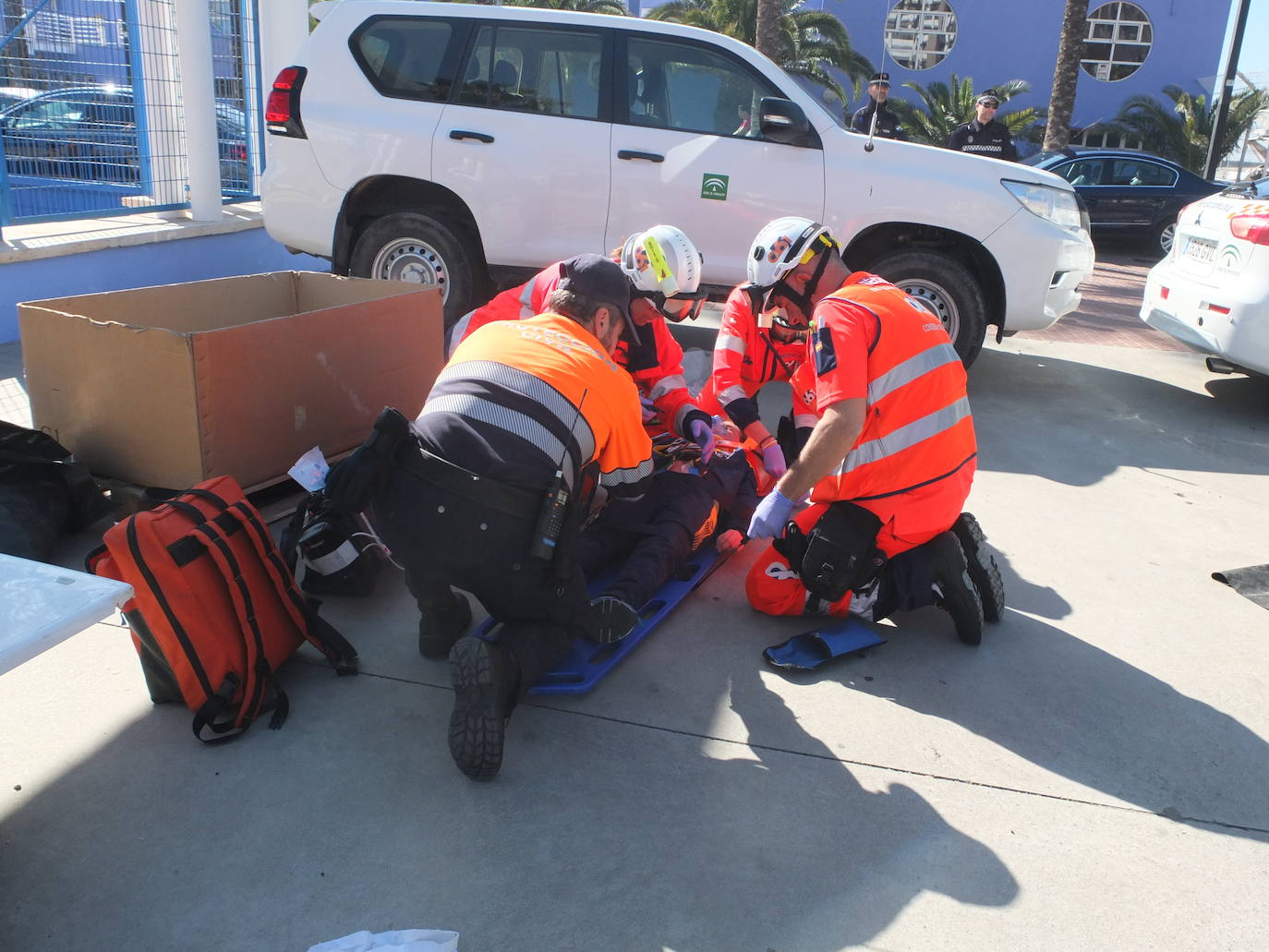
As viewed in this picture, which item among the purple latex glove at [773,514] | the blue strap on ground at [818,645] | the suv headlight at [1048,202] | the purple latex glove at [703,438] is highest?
the suv headlight at [1048,202]

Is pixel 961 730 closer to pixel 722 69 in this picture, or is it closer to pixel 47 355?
pixel 47 355

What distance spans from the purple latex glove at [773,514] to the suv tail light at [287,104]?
451 centimetres

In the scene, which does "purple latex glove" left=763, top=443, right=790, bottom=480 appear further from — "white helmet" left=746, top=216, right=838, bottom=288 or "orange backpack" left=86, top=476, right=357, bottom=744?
"orange backpack" left=86, top=476, right=357, bottom=744

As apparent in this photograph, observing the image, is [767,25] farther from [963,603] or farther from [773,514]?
[963,603]

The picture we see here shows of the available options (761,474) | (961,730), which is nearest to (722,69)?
(761,474)

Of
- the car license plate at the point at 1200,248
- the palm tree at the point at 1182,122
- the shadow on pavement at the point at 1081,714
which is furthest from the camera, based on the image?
the palm tree at the point at 1182,122

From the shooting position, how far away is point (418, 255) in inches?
262

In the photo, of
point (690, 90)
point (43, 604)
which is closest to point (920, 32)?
point (690, 90)

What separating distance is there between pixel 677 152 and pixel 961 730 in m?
4.37

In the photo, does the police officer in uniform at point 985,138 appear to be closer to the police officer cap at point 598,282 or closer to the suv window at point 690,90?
the suv window at point 690,90

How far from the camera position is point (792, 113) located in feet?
20.2

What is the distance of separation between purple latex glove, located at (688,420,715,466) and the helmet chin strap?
0.59m

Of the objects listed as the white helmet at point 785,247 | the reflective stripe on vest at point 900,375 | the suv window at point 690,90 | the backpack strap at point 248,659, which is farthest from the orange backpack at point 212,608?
the suv window at point 690,90

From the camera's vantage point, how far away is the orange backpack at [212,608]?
2738 mm
